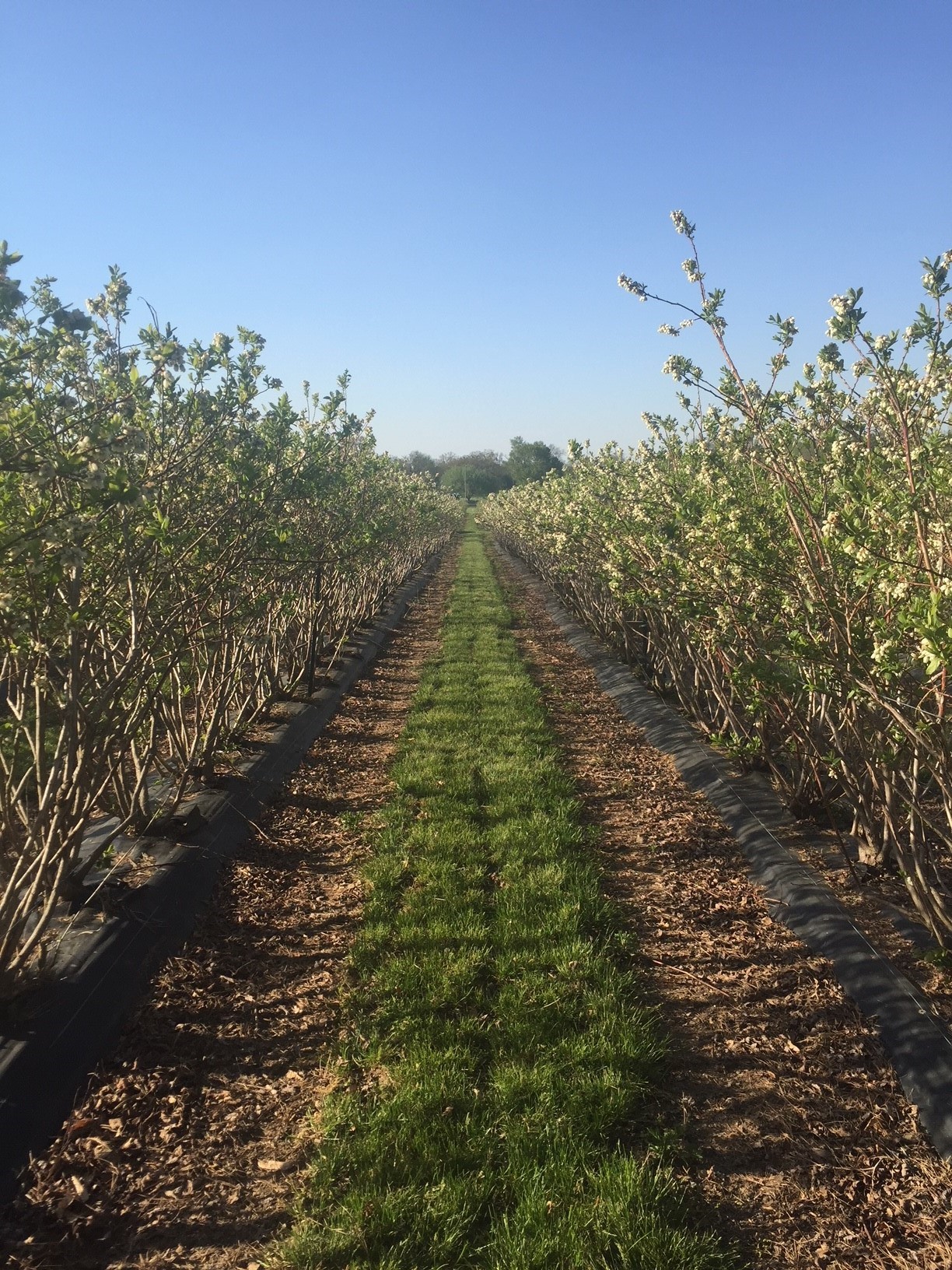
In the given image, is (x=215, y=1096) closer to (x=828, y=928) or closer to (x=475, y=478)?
(x=828, y=928)

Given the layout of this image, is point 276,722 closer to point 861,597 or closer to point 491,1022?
point 491,1022

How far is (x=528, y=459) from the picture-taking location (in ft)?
275

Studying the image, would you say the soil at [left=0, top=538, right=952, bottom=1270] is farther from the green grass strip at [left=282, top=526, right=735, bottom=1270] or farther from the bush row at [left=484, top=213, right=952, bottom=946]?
the bush row at [left=484, top=213, right=952, bottom=946]

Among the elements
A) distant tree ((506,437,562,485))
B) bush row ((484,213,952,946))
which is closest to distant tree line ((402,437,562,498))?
distant tree ((506,437,562,485))

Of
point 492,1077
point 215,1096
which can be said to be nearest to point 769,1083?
point 492,1077

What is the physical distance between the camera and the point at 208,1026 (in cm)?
338

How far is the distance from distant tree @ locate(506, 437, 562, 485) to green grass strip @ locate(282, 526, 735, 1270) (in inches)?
2862

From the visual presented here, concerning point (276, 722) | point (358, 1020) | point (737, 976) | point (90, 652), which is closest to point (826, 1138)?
point (737, 976)

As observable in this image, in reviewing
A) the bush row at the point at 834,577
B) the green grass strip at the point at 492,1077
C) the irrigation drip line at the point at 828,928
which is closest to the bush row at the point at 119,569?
the green grass strip at the point at 492,1077

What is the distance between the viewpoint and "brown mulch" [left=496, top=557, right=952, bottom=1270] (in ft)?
8.02

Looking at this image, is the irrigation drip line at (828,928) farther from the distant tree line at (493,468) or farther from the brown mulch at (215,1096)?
the distant tree line at (493,468)

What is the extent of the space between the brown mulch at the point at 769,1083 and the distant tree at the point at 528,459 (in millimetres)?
72578

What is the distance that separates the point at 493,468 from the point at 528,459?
43.6ft

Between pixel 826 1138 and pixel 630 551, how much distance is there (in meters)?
5.17
